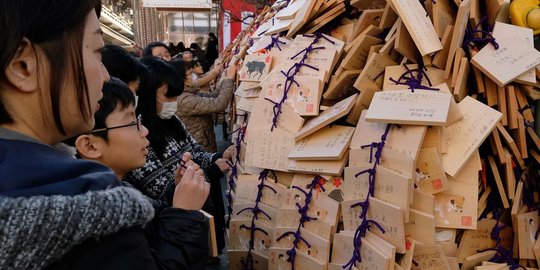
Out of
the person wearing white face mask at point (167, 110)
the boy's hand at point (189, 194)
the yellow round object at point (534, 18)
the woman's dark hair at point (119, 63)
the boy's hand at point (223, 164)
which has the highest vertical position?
the yellow round object at point (534, 18)

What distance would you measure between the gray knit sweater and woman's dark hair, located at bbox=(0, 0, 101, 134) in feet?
0.50

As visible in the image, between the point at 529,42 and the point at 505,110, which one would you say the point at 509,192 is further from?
the point at 529,42

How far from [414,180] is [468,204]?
156 millimetres

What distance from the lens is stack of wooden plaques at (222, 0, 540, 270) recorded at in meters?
1.13

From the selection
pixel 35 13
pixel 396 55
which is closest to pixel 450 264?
pixel 396 55

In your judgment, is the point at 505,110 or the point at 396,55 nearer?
the point at 505,110

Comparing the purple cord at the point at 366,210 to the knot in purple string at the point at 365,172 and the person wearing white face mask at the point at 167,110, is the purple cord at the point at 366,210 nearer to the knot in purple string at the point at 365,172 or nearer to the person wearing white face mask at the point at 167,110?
the knot in purple string at the point at 365,172

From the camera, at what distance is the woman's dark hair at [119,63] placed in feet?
6.07

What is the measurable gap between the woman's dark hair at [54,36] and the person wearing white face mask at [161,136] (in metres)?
0.98

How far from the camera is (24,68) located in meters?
0.60

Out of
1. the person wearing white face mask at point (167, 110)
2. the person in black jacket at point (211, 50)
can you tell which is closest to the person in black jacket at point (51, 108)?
the person wearing white face mask at point (167, 110)

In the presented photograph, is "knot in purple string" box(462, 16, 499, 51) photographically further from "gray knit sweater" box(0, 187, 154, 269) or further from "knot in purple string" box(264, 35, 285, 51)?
"gray knit sweater" box(0, 187, 154, 269)

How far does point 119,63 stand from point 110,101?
636mm

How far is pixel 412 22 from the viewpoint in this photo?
3.92 ft
